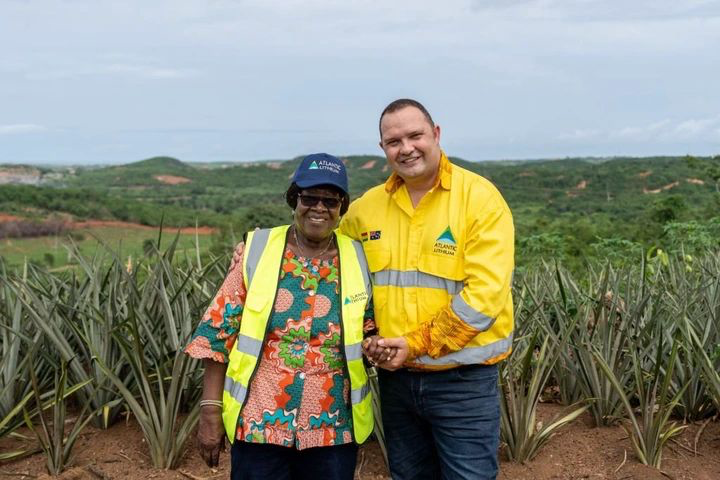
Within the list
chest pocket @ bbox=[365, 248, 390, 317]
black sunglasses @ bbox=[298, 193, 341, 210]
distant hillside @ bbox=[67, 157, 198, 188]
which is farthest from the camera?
distant hillside @ bbox=[67, 157, 198, 188]

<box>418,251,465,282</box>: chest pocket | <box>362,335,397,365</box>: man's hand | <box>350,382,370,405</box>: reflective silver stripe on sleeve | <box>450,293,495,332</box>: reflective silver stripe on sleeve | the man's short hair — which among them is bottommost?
<box>350,382,370,405</box>: reflective silver stripe on sleeve

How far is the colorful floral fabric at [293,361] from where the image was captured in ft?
7.89

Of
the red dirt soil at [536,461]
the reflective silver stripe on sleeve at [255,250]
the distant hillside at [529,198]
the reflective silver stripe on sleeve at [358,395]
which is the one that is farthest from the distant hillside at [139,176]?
the reflective silver stripe on sleeve at [358,395]

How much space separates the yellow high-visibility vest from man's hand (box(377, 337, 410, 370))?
0.37 ft

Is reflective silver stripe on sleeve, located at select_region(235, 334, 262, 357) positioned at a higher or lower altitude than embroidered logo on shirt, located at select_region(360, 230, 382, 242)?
lower

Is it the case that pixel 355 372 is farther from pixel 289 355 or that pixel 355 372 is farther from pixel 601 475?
pixel 601 475

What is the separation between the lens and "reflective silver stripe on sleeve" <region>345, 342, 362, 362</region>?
242 cm

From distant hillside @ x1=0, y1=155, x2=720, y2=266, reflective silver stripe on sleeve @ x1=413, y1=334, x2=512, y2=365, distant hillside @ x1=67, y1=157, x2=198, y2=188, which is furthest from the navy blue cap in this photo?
distant hillside @ x1=67, y1=157, x2=198, y2=188

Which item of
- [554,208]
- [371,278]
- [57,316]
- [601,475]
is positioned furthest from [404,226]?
[554,208]

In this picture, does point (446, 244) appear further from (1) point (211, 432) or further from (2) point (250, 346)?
(1) point (211, 432)

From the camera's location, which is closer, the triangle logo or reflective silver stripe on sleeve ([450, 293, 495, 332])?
reflective silver stripe on sleeve ([450, 293, 495, 332])

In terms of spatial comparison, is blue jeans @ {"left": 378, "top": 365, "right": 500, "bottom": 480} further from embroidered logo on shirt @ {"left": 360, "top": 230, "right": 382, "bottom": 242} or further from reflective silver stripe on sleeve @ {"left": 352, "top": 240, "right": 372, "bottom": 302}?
embroidered logo on shirt @ {"left": 360, "top": 230, "right": 382, "bottom": 242}

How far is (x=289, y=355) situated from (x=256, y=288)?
249mm

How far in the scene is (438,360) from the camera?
2453 mm
